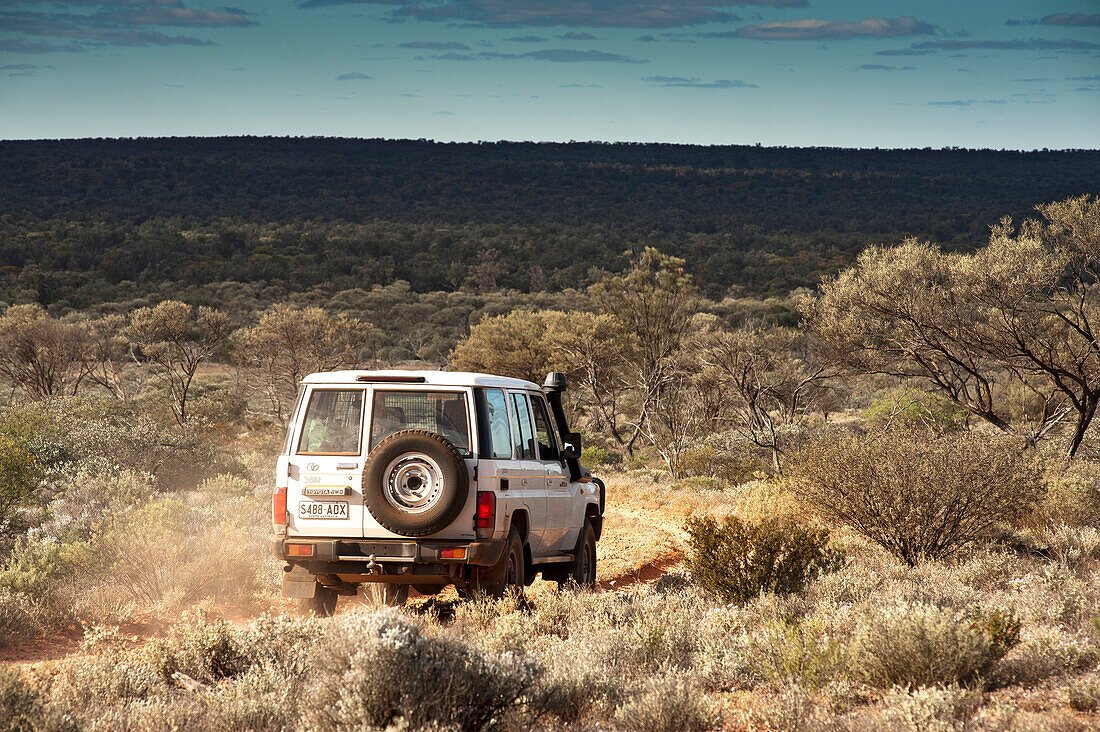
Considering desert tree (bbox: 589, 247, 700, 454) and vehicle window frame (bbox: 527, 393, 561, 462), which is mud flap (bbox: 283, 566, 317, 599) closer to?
vehicle window frame (bbox: 527, 393, 561, 462)

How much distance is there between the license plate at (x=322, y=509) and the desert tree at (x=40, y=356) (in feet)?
94.5

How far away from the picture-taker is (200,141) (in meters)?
124

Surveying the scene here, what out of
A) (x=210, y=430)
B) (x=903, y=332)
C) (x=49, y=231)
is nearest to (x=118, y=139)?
(x=49, y=231)

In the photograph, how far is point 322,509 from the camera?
6750 millimetres

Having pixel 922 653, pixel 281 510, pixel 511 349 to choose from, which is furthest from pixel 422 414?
pixel 511 349

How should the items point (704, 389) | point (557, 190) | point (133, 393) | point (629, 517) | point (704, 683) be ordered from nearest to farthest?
point (704, 683) < point (629, 517) < point (704, 389) < point (133, 393) < point (557, 190)

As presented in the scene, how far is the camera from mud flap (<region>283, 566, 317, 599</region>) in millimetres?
6973

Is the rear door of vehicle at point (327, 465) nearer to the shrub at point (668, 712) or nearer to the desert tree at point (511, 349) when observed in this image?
the shrub at point (668, 712)

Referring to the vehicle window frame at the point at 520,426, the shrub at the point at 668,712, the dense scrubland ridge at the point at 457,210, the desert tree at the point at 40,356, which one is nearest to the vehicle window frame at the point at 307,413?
the vehicle window frame at the point at 520,426

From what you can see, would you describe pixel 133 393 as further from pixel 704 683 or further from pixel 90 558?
pixel 704 683

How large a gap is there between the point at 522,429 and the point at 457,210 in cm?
9931

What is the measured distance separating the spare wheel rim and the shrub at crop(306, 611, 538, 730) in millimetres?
2102

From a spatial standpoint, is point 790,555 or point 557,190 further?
point 557,190

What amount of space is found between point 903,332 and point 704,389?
12200mm
